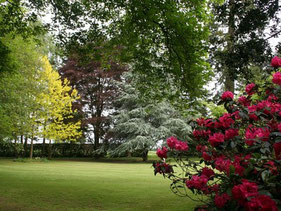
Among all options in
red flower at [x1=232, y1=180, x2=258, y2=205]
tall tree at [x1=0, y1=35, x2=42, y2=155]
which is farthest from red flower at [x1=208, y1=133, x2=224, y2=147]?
tall tree at [x1=0, y1=35, x2=42, y2=155]

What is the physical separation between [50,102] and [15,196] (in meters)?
16.4

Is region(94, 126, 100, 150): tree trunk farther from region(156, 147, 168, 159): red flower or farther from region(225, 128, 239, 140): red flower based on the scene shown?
region(225, 128, 239, 140): red flower

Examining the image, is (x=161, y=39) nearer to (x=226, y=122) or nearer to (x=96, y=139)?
(x=226, y=122)

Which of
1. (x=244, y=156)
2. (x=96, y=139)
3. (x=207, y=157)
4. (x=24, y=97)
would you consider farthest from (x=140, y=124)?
(x=244, y=156)

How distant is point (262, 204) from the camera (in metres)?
1.85

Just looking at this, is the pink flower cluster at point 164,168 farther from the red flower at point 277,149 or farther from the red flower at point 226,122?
the red flower at point 277,149

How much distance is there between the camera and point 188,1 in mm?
8008

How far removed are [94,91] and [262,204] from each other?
90.7 ft

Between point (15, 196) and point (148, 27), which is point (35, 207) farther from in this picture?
point (148, 27)

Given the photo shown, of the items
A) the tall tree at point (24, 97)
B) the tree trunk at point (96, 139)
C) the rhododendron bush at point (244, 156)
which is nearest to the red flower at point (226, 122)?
the rhododendron bush at point (244, 156)

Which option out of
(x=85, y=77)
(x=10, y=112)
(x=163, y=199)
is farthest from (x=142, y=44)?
(x=85, y=77)

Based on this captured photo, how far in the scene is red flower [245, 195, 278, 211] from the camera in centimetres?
183

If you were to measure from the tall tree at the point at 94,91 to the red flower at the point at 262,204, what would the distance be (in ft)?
82.7

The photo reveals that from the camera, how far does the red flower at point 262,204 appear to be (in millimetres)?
1826
